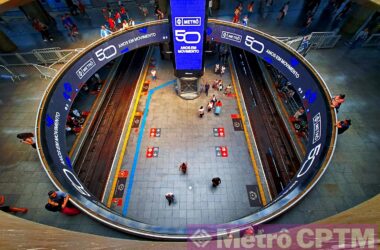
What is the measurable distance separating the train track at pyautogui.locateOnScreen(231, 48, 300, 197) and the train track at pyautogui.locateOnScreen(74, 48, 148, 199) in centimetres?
1136

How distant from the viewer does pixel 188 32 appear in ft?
51.2

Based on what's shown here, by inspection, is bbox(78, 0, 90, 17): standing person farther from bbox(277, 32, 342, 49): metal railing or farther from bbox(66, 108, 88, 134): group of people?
bbox(277, 32, 342, 49): metal railing

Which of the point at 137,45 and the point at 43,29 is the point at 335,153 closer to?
the point at 137,45

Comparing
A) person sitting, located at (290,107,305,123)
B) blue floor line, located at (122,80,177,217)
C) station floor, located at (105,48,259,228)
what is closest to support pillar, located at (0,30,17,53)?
station floor, located at (105,48,259,228)

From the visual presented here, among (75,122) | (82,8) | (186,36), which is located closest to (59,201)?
(75,122)

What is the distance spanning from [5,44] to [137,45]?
35.3 feet

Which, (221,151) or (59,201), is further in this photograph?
(221,151)

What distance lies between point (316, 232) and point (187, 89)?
1631cm

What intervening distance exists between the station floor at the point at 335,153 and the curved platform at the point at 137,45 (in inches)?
28.8

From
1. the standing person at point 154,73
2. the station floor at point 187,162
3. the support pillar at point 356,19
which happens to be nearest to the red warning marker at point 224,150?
the station floor at point 187,162

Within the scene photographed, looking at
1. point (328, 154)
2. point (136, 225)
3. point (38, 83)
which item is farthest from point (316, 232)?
point (38, 83)

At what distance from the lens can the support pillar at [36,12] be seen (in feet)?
65.8

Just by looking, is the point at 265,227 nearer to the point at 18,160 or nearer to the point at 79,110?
the point at 18,160

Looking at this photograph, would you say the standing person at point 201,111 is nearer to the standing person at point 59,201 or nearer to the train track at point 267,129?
the train track at point 267,129
